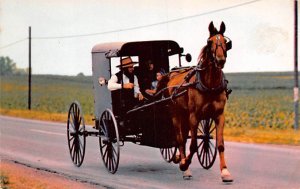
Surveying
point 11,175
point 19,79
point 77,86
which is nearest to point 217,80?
point 11,175

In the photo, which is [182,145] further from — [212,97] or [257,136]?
[257,136]

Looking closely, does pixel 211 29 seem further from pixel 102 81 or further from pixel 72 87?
pixel 72 87

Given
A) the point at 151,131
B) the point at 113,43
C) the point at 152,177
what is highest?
the point at 113,43

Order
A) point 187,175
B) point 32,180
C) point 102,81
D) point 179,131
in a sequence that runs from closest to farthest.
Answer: point 187,175 < point 179,131 < point 32,180 < point 102,81

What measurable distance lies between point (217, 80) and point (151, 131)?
258 cm

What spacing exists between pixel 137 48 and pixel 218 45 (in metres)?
3.98

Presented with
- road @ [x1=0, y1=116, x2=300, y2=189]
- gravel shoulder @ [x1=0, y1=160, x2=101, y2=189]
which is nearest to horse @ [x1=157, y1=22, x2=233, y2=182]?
road @ [x1=0, y1=116, x2=300, y2=189]

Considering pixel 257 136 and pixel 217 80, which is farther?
pixel 257 136

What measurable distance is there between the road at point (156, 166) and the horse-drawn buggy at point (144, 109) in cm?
34

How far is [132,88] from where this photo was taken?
14.1m

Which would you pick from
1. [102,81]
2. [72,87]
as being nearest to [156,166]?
[102,81]

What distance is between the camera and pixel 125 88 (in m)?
13.9

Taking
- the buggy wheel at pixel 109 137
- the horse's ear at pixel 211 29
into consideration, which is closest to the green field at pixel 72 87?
the buggy wheel at pixel 109 137

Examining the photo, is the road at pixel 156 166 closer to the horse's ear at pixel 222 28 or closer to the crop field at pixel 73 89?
the horse's ear at pixel 222 28
